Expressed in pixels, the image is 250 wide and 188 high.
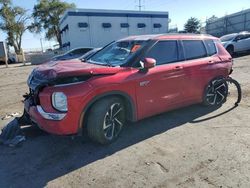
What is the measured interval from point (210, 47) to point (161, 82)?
2.11m

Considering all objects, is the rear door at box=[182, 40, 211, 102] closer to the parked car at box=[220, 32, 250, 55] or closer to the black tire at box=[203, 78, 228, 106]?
the black tire at box=[203, 78, 228, 106]

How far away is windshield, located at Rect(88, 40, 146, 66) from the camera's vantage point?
200 inches

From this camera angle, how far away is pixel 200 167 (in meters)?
3.82

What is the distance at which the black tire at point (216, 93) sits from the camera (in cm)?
637

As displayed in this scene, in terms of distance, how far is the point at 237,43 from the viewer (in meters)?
19.0

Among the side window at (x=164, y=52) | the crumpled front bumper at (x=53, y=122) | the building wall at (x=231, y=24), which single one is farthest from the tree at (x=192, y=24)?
the crumpled front bumper at (x=53, y=122)

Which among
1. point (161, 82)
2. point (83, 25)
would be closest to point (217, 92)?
point (161, 82)

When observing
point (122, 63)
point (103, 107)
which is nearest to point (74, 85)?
point (103, 107)

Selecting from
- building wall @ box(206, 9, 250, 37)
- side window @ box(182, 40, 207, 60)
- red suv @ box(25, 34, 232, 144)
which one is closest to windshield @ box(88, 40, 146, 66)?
red suv @ box(25, 34, 232, 144)

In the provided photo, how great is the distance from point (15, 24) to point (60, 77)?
2279 inches

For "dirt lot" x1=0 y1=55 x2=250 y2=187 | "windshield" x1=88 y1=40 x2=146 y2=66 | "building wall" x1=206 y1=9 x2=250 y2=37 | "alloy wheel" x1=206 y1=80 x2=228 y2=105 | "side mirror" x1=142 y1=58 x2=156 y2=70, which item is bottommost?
"dirt lot" x1=0 y1=55 x2=250 y2=187

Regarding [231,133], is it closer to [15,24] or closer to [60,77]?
[60,77]

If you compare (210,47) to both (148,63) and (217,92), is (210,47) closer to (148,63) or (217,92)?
(217,92)

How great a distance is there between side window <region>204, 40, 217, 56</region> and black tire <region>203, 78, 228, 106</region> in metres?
0.65
